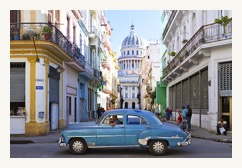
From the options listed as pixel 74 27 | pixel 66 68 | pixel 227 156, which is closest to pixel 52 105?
pixel 66 68

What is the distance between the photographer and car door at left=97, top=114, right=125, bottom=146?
36.4 feet

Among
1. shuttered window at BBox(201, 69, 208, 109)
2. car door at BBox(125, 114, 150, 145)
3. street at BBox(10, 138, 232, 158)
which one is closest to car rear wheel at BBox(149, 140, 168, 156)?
street at BBox(10, 138, 232, 158)

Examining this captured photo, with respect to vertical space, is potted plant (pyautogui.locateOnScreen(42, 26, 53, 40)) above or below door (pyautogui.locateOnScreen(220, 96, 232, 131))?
above

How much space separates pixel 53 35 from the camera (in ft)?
→ 60.2

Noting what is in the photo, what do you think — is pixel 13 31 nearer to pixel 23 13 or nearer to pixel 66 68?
pixel 23 13

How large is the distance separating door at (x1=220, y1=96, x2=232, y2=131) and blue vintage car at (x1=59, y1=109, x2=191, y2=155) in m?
7.54

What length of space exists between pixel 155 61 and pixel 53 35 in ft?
137

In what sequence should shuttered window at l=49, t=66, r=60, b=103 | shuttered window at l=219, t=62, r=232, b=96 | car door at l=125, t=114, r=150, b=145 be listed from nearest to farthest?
car door at l=125, t=114, r=150, b=145 → shuttered window at l=219, t=62, r=232, b=96 → shuttered window at l=49, t=66, r=60, b=103

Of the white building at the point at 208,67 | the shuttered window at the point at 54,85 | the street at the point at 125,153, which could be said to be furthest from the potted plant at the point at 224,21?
the shuttered window at the point at 54,85

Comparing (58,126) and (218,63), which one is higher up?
(218,63)

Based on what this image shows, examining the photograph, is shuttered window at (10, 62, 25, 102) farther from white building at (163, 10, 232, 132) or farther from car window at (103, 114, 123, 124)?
white building at (163, 10, 232, 132)

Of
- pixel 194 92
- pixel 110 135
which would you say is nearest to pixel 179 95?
pixel 194 92

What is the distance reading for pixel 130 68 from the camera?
510ft

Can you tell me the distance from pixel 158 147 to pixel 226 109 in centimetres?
849
